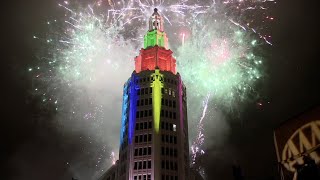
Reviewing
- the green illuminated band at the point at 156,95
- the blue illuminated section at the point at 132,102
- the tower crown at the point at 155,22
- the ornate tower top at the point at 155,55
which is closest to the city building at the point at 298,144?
the green illuminated band at the point at 156,95

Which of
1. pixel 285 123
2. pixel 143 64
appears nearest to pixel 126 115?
pixel 143 64

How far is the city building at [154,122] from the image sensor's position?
91.3 m

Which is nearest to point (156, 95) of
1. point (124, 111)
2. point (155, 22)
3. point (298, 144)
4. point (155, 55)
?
point (124, 111)

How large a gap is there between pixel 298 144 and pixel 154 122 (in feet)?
248

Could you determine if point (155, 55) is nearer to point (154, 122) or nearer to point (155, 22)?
point (155, 22)

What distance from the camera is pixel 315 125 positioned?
1977 centimetres

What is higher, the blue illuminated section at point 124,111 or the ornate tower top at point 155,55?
the ornate tower top at point 155,55

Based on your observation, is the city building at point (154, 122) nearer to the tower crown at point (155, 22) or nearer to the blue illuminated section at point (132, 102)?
the blue illuminated section at point (132, 102)

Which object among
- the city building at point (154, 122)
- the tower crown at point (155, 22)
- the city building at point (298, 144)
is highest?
the tower crown at point (155, 22)

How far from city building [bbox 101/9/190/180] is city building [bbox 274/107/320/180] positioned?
69945mm

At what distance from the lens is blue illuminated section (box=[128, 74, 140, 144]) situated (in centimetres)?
9621

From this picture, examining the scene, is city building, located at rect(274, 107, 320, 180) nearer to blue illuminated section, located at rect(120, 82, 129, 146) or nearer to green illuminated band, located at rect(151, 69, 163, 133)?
green illuminated band, located at rect(151, 69, 163, 133)

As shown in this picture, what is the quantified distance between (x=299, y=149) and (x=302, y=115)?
2013mm

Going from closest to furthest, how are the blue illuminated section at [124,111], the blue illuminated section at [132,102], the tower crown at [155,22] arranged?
1. the blue illuminated section at [132,102]
2. the blue illuminated section at [124,111]
3. the tower crown at [155,22]
